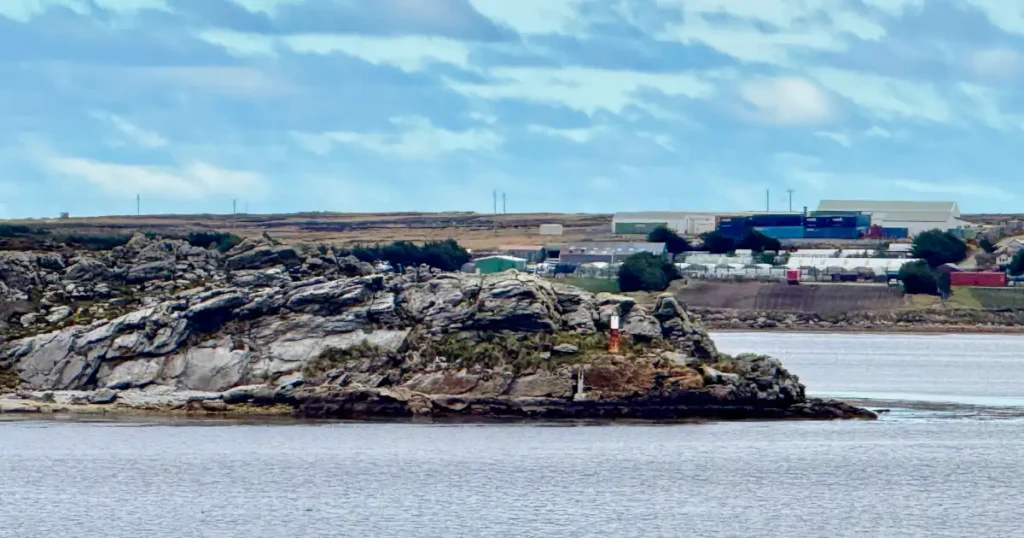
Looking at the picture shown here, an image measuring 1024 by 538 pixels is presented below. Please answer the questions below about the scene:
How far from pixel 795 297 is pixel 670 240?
23.6 meters

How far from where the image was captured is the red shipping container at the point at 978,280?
149 meters

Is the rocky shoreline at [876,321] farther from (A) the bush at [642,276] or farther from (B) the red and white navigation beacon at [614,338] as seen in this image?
(B) the red and white navigation beacon at [614,338]

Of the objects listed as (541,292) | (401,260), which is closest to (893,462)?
(541,292)

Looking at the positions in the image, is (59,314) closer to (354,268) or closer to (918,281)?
(354,268)

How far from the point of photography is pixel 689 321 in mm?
65375

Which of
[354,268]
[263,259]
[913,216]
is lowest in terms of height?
[354,268]

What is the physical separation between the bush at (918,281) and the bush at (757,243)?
2726 centimetres

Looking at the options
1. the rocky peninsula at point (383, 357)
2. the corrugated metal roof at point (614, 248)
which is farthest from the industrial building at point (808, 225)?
→ the rocky peninsula at point (383, 357)

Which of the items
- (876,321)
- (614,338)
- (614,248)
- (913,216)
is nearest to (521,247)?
(614,248)

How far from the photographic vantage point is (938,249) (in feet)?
518

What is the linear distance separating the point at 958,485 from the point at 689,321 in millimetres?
15534

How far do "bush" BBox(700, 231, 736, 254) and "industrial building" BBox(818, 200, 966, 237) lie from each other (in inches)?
959

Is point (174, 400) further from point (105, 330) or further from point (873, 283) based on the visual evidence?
point (873, 283)

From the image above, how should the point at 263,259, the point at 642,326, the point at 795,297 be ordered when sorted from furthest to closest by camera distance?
the point at 795,297
the point at 263,259
the point at 642,326
